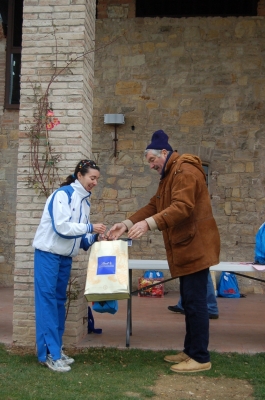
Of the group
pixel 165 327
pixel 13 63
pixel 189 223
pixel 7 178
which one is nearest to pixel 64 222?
pixel 189 223

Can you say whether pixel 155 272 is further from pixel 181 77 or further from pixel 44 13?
pixel 44 13

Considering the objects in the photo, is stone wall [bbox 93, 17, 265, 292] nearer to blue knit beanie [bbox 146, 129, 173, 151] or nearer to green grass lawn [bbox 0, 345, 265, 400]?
green grass lawn [bbox 0, 345, 265, 400]

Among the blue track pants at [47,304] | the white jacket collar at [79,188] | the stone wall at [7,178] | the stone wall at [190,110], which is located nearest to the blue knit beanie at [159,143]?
the white jacket collar at [79,188]

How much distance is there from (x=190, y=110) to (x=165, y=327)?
14.9ft

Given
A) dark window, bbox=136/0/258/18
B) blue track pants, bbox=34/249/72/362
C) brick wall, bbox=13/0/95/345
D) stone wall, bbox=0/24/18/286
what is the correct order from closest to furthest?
1. blue track pants, bbox=34/249/72/362
2. brick wall, bbox=13/0/95/345
3. dark window, bbox=136/0/258/18
4. stone wall, bbox=0/24/18/286

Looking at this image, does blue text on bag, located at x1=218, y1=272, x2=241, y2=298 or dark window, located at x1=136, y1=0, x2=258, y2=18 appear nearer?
blue text on bag, located at x1=218, y1=272, x2=241, y2=298

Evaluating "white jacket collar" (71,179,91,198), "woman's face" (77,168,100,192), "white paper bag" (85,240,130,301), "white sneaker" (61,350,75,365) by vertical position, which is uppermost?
"woman's face" (77,168,100,192)

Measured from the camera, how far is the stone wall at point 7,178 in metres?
9.45

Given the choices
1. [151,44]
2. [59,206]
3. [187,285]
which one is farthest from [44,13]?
[151,44]

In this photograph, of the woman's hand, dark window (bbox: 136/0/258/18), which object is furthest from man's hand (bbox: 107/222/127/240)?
dark window (bbox: 136/0/258/18)

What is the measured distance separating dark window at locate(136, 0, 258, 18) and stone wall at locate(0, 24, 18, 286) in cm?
300

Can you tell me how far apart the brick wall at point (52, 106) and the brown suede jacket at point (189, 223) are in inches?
45.6

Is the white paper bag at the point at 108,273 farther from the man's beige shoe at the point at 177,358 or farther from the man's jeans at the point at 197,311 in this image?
the man's beige shoe at the point at 177,358

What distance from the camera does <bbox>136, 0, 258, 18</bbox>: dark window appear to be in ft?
30.4
